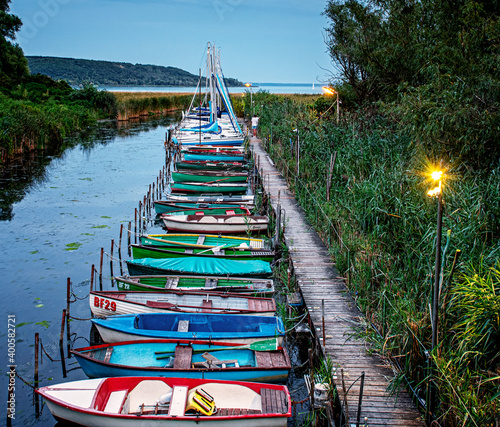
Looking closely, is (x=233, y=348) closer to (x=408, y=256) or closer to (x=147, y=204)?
(x=408, y=256)

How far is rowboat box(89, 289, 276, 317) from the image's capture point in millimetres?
9922

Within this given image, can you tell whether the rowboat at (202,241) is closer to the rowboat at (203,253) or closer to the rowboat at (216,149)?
the rowboat at (203,253)

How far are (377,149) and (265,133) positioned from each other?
63.5ft

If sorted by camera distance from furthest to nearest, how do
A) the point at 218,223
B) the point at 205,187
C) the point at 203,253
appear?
the point at 205,187 → the point at 218,223 → the point at 203,253

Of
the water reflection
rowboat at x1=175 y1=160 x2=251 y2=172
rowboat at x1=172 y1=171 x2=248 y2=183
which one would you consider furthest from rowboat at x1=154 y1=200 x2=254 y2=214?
rowboat at x1=175 y1=160 x2=251 y2=172

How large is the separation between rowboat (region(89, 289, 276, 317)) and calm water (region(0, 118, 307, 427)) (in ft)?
3.96

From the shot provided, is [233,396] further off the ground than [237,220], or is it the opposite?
[237,220]

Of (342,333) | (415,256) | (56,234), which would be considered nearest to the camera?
(342,333)

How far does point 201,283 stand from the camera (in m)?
11.7

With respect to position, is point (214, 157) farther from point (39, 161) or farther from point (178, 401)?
point (178, 401)

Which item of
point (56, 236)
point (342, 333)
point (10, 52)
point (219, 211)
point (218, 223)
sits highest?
point (10, 52)

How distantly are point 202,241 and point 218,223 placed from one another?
170cm

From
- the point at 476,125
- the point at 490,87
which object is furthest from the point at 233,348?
the point at 490,87

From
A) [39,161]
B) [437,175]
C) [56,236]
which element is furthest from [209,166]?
[437,175]
